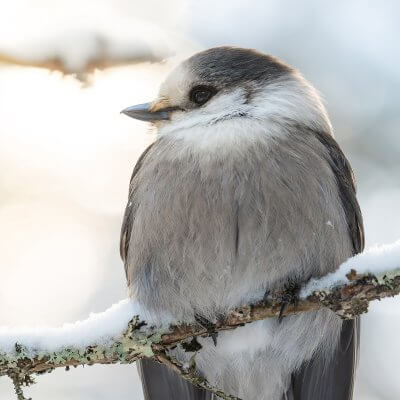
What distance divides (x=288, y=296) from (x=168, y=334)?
579mm

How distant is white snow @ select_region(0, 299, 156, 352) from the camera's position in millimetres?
3562

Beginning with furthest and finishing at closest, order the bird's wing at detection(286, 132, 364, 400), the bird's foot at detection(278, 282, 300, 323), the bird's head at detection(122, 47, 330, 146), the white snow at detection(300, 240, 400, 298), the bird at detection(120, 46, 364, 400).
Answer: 1. the bird's wing at detection(286, 132, 364, 400)
2. the bird's head at detection(122, 47, 330, 146)
3. the bird at detection(120, 46, 364, 400)
4. the bird's foot at detection(278, 282, 300, 323)
5. the white snow at detection(300, 240, 400, 298)

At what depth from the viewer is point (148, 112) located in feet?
15.0

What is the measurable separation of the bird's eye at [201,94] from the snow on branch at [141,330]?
3.63 ft

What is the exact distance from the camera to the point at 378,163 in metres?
6.87

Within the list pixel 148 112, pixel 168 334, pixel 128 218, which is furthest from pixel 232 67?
pixel 168 334

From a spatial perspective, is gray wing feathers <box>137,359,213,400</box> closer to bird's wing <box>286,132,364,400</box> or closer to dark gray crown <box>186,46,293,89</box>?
bird's wing <box>286,132,364,400</box>

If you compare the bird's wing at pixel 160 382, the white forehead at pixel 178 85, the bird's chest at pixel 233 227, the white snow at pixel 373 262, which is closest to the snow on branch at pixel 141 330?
the white snow at pixel 373 262

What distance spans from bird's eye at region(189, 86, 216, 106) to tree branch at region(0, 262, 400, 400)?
43.5 inches

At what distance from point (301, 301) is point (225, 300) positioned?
14.6 inches

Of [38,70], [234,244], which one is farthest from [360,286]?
[38,70]

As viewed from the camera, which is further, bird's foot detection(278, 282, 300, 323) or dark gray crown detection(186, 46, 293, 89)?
dark gray crown detection(186, 46, 293, 89)

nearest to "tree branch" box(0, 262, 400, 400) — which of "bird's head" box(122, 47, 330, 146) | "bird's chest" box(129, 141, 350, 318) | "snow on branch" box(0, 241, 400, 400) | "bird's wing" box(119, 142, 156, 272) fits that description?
"snow on branch" box(0, 241, 400, 400)

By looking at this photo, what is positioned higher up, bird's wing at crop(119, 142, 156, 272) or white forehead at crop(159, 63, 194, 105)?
white forehead at crop(159, 63, 194, 105)
